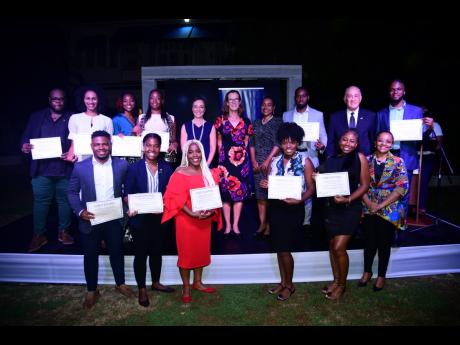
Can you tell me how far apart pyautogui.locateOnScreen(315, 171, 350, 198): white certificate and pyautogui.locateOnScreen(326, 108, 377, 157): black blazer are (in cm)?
117

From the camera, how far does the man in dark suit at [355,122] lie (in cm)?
461

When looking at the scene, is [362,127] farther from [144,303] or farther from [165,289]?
[144,303]

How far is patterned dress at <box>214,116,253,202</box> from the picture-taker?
4.87 metres

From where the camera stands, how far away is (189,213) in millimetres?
3635

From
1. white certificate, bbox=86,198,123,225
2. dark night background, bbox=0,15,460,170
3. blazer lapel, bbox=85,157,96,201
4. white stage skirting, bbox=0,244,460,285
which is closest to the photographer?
white certificate, bbox=86,198,123,225

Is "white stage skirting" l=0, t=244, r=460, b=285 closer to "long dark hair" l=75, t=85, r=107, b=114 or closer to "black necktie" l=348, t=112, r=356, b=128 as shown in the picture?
"black necktie" l=348, t=112, r=356, b=128

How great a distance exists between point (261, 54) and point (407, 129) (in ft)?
27.6

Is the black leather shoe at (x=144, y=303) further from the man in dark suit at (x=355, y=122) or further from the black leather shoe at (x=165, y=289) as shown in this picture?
the man in dark suit at (x=355, y=122)

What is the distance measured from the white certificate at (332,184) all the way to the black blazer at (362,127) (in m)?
1.17

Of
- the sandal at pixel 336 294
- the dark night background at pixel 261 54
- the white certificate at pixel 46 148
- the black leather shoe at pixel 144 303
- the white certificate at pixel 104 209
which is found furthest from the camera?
the dark night background at pixel 261 54

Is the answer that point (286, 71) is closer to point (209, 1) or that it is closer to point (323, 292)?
point (209, 1)

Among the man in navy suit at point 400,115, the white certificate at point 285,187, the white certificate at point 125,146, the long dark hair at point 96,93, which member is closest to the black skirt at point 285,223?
the white certificate at point 285,187

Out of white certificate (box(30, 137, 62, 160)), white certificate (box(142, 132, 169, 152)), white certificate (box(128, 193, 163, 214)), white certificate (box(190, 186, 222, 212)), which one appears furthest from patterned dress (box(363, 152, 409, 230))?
white certificate (box(30, 137, 62, 160))
